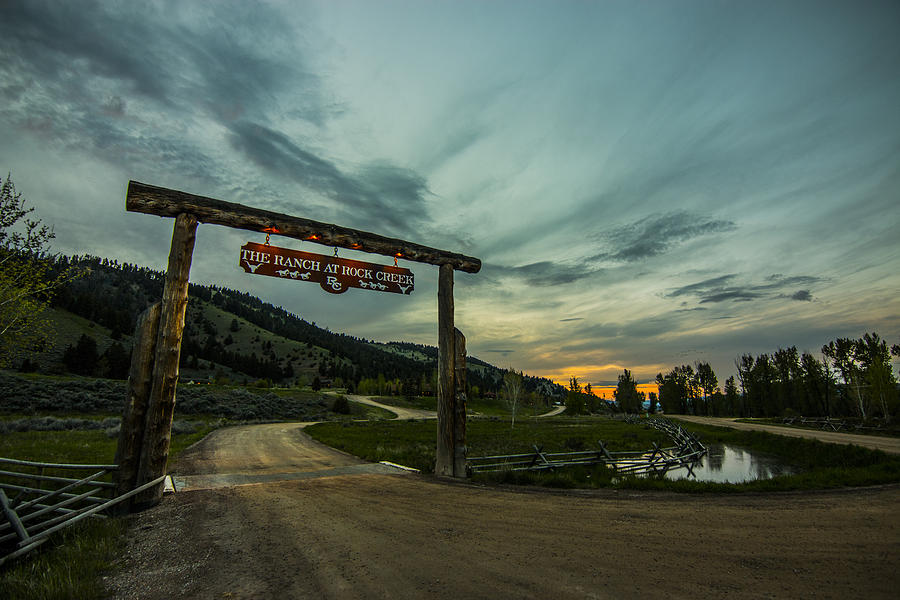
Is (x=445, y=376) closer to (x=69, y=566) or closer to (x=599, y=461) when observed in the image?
(x=69, y=566)

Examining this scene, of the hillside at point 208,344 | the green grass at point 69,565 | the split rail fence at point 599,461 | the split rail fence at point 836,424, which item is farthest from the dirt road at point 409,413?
the green grass at point 69,565

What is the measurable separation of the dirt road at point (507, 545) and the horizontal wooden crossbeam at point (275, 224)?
580 cm

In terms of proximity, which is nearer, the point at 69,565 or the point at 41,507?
the point at 69,565

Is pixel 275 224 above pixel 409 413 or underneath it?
above

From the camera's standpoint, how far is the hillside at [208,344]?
7582 centimetres

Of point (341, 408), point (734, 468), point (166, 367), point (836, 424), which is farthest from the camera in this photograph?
point (341, 408)

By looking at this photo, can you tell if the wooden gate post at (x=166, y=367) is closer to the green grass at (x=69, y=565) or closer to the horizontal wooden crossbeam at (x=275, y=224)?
the horizontal wooden crossbeam at (x=275, y=224)

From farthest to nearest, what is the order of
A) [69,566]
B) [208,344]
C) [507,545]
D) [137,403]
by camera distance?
[208,344]
[137,403]
[507,545]
[69,566]

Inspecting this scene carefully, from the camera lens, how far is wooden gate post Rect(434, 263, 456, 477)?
34.3ft

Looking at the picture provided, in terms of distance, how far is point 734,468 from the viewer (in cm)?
1789

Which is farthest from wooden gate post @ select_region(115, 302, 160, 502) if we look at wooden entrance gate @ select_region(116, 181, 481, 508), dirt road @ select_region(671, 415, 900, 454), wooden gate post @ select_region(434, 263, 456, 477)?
dirt road @ select_region(671, 415, 900, 454)

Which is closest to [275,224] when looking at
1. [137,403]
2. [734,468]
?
[137,403]

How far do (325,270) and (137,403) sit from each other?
15.0ft

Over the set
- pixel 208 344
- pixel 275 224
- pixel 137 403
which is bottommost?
pixel 137 403
